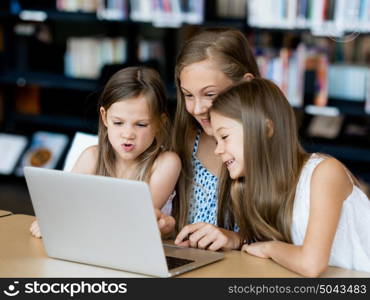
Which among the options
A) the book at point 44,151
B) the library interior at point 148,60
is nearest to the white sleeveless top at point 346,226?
the library interior at point 148,60

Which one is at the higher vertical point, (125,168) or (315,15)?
(315,15)

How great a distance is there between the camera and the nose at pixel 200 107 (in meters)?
2.12

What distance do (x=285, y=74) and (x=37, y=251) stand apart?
91.2 inches

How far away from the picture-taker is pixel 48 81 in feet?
14.7

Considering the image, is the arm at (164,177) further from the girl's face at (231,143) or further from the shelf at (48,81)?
the shelf at (48,81)

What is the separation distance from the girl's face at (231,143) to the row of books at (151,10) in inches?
89.4

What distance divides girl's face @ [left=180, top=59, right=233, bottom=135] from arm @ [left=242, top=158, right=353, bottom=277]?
446mm

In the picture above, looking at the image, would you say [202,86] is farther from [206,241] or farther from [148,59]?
[148,59]

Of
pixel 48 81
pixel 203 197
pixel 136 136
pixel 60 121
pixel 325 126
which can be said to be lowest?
pixel 60 121

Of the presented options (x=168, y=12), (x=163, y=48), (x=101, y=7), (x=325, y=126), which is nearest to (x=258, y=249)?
(x=325, y=126)

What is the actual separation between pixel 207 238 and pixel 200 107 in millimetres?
437

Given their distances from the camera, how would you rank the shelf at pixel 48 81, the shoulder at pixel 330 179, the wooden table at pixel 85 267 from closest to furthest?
the wooden table at pixel 85 267 → the shoulder at pixel 330 179 → the shelf at pixel 48 81

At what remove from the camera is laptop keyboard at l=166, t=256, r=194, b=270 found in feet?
5.40

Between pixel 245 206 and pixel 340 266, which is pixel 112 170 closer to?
pixel 245 206
